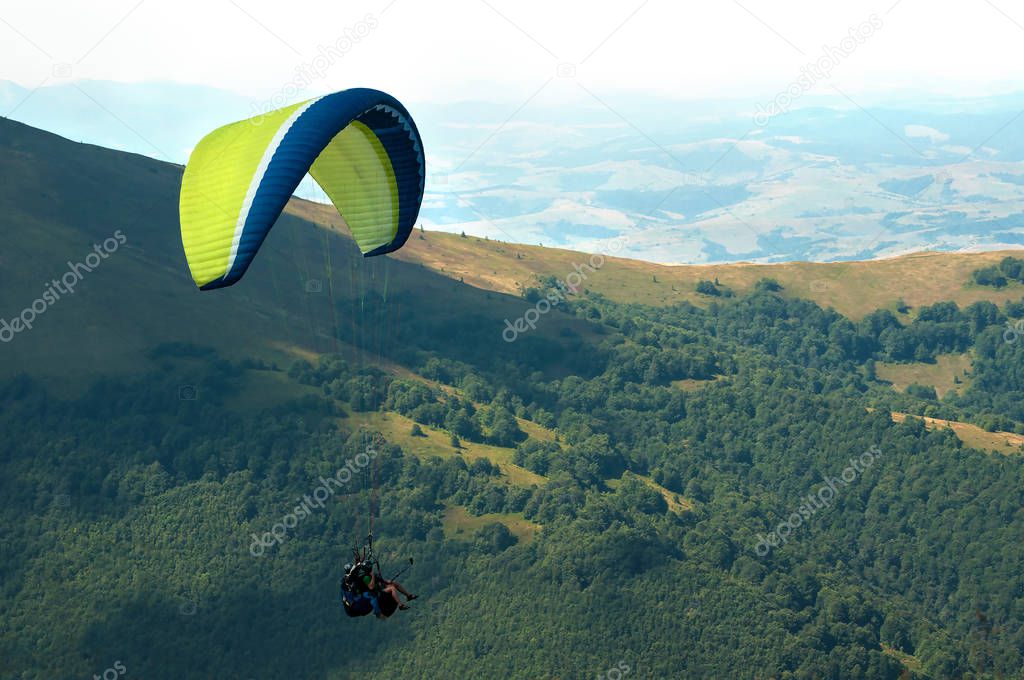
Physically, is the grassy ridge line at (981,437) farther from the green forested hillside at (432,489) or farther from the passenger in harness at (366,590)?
the passenger in harness at (366,590)

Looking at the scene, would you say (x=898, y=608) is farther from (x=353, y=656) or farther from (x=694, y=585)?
(x=353, y=656)

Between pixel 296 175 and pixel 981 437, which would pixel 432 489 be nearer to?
pixel 981 437

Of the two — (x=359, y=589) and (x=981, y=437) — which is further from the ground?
(x=359, y=589)

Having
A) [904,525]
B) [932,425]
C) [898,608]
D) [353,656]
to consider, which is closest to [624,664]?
[353,656]

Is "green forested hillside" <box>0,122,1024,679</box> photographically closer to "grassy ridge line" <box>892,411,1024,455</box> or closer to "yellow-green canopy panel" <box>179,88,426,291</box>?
"grassy ridge line" <box>892,411,1024,455</box>

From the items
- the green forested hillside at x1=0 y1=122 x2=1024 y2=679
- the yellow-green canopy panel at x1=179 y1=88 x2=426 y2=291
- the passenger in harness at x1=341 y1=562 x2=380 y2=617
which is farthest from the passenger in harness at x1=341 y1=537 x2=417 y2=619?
the green forested hillside at x1=0 y1=122 x2=1024 y2=679

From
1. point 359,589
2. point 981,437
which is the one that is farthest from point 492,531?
point 981,437
